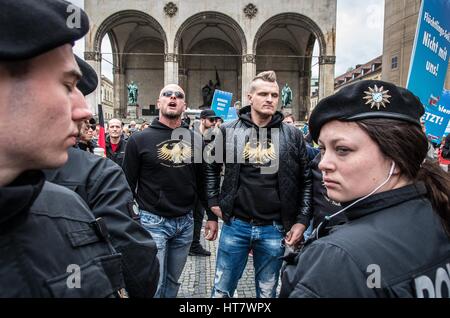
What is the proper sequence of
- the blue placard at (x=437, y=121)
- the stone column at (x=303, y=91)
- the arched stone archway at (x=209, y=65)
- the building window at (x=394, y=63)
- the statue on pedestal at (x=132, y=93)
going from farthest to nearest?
the arched stone archway at (x=209, y=65), the stone column at (x=303, y=91), the statue on pedestal at (x=132, y=93), the building window at (x=394, y=63), the blue placard at (x=437, y=121)

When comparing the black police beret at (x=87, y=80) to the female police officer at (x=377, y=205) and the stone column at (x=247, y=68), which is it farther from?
the stone column at (x=247, y=68)

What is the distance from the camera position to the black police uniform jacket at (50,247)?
2.65 ft

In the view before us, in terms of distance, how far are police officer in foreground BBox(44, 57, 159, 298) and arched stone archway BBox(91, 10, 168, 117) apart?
29.2m

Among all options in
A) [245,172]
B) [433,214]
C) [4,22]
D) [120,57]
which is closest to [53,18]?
[4,22]

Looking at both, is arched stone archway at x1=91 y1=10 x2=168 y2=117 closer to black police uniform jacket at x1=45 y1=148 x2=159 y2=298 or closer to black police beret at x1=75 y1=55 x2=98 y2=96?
black police beret at x1=75 y1=55 x2=98 y2=96

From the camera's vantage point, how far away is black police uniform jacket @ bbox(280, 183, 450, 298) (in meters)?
0.97

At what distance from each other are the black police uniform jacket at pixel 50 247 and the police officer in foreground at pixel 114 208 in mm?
595

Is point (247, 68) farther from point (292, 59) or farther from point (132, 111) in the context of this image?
point (132, 111)

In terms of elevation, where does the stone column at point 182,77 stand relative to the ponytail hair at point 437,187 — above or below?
above

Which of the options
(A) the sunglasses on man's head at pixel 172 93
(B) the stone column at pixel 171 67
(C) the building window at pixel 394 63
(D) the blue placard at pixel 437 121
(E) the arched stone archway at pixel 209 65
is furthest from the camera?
(E) the arched stone archway at pixel 209 65

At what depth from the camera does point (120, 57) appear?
31094mm

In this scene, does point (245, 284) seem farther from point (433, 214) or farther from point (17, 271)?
point (17, 271)

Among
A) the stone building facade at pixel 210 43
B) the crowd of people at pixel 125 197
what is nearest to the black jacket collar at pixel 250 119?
→ the crowd of people at pixel 125 197

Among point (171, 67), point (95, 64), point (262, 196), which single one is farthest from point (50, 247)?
point (95, 64)
